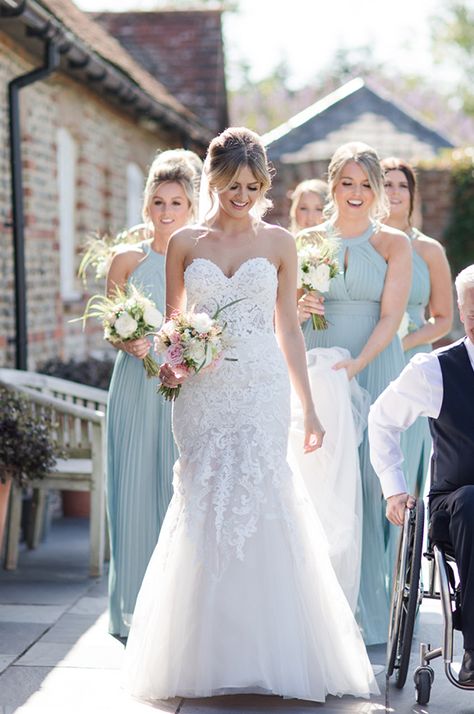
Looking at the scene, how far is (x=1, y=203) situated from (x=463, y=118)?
43713 mm

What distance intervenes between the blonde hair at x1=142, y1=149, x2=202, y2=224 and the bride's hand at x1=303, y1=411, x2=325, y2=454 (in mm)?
1458

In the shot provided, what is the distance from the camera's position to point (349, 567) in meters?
5.94

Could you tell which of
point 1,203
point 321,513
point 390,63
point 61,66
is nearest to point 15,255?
point 1,203

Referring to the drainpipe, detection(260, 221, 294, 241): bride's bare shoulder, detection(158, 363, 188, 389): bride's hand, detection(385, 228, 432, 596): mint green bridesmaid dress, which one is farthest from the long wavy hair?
the drainpipe

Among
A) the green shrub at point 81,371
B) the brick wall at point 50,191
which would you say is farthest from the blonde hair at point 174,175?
→ the green shrub at point 81,371

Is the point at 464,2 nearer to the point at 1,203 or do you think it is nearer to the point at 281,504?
the point at 1,203

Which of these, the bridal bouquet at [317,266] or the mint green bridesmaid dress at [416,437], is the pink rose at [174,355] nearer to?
the bridal bouquet at [317,266]

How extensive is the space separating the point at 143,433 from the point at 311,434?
114 centimetres

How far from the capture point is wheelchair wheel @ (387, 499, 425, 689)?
4793 mm

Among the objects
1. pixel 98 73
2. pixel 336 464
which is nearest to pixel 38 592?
pixel 336 464

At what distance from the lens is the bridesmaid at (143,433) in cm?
639

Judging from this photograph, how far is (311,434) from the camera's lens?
5.60m

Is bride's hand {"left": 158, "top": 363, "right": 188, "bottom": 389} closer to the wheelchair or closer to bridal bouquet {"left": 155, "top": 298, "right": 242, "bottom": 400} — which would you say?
bridal bouquet {"left": 155, "top": 298, "right": 242, "bottom": 400}

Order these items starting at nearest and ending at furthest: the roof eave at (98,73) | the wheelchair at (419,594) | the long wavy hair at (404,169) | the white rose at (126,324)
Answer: the wheelchair at (419,594) → the white rose at (126,324) → the long wavy hair at (404,169) → the roof eave at (98,73)
